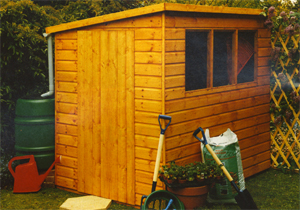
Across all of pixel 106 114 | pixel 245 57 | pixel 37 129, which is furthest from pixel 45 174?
pixel 245 57

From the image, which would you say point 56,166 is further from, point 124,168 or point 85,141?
point 124,168

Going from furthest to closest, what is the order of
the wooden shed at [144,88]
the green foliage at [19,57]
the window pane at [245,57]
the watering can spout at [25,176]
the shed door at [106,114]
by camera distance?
the green foliage at [19,57]
the window pane at [245,57]
the watering can spout at [25,176]
the shed door at [106,114]
the wooden shed at [144,88]

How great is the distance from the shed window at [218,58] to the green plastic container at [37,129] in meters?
2.04

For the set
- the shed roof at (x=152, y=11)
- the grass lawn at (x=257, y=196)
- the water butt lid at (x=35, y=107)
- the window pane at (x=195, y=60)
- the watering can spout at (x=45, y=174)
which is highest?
the shed roof at (x=152, y=11)

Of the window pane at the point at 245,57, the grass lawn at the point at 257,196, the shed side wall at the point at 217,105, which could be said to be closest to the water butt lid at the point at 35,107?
the grass lawn at the point at 257,196

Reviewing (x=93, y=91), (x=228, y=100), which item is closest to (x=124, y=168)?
(x=93, y=91)

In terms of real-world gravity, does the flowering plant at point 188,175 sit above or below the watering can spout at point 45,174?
above

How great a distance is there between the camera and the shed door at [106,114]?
471cm

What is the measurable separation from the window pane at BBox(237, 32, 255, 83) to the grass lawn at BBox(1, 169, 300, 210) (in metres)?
1.50

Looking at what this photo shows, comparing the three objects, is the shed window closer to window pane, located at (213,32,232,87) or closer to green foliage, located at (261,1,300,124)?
window pane, located at (213,32,232,87)

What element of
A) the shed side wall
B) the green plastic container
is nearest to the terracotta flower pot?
the shed side wall

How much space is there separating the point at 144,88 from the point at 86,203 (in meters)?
1.61

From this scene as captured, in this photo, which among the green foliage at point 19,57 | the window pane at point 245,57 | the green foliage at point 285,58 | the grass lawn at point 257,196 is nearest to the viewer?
the grass lawn at point 257,196

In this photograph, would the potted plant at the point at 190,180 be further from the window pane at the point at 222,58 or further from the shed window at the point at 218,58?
the window pane at the point at 222,58
